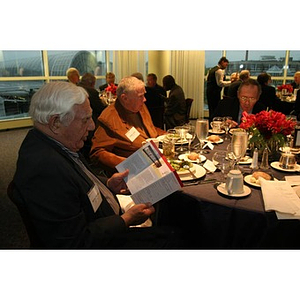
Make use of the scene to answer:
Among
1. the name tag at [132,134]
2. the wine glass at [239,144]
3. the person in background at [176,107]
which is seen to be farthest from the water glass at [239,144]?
the person in background at [176,107]

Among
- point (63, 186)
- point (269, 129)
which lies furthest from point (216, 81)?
point (63, 186)

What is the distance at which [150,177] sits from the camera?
169cm

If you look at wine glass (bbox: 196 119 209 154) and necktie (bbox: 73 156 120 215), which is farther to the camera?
wine glass (bbox: 196 119 209 154)

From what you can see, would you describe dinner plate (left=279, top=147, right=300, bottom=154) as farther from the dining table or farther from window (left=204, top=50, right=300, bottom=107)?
window (left=204, top=50, right=300, bottom=107)

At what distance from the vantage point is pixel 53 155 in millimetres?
1367

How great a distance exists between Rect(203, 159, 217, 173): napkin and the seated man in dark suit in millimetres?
1289

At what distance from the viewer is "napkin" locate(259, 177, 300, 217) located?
4.74ft

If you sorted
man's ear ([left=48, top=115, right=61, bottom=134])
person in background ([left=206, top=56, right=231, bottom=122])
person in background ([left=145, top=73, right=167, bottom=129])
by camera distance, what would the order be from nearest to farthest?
man's ear ([left=48, top=115, right=61, bottom=134]) < person in background ([left=145, top=73, right=167, bottom=129]) < person in background ([left=206, top=56, right=231, bottom=122])

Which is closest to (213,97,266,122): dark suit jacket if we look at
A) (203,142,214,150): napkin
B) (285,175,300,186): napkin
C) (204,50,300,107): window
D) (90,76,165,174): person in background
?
(203,142,214,150): napkin

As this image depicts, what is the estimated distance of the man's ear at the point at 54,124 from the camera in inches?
56.2

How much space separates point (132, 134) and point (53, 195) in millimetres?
1382

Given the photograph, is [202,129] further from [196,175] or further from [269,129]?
[196,175]

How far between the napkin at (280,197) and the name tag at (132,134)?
3.97 ft
